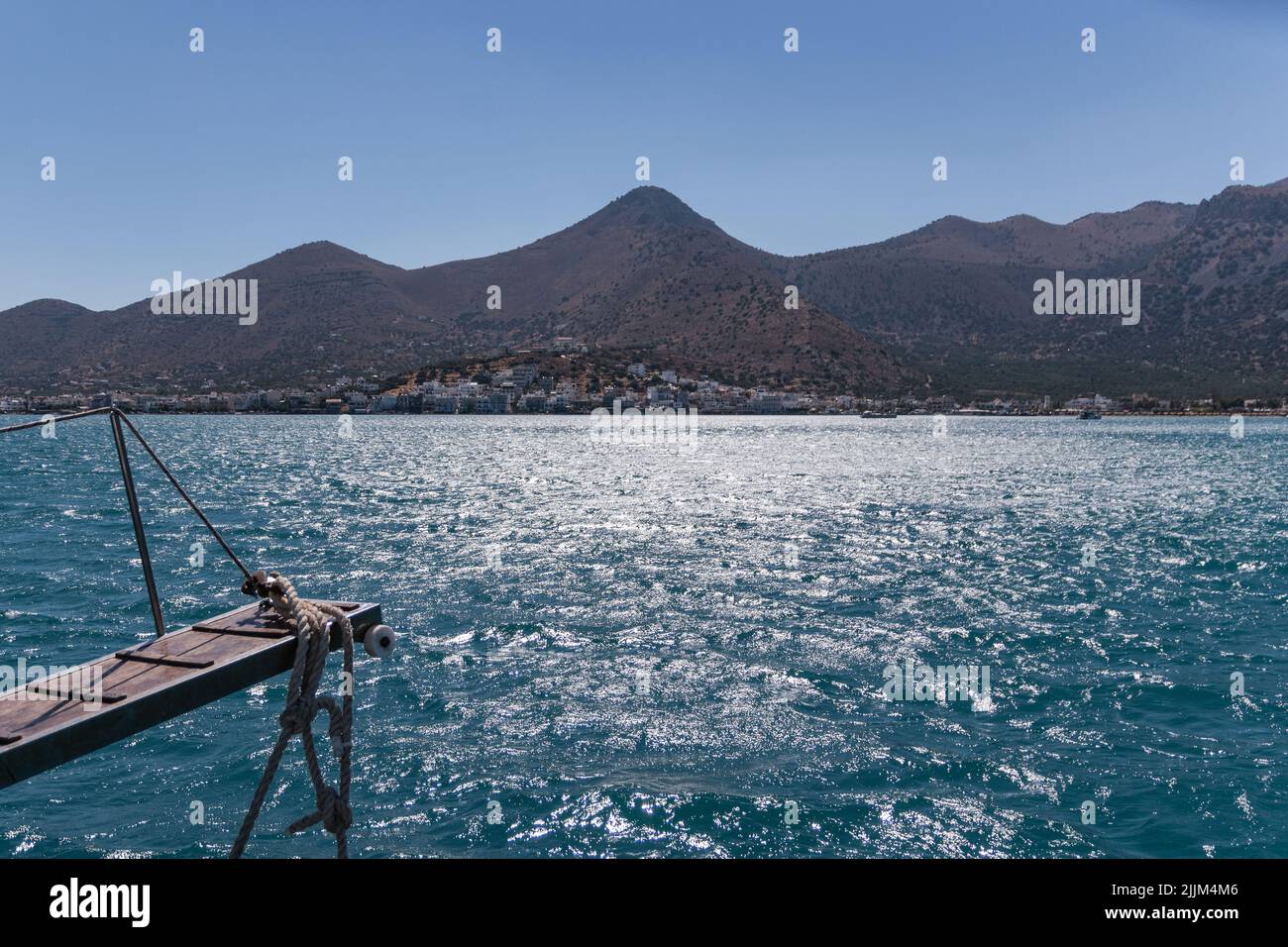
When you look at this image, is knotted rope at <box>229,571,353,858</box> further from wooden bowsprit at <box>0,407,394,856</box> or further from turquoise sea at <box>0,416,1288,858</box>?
turquoise sea at <box>0,416,1288,858</box>

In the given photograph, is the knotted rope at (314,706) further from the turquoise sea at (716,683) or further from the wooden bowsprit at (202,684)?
the turquoise sea at (716,683)

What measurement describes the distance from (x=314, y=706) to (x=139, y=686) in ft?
3.97

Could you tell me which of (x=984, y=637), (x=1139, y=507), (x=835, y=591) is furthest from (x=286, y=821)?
(x=1139, y=507)

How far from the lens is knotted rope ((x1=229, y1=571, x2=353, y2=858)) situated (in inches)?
247

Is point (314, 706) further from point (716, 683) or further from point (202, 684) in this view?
point (716, 683)

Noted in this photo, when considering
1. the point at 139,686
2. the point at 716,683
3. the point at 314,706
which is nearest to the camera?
the point at 139,686

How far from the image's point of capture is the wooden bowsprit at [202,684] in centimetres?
552

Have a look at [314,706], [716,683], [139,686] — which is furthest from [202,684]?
[716,683]

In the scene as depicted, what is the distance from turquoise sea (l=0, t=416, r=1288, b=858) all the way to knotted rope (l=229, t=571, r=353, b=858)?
16.3 ft

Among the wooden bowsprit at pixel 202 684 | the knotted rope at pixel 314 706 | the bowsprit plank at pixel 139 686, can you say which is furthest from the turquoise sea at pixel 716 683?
the bowsprit plank at pixel 139 686

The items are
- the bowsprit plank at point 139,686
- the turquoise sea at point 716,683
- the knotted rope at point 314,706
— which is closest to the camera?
the bowsprit plank at point 139,686

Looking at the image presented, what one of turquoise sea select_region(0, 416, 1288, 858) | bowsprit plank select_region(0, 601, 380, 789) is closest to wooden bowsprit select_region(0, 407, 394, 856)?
bowsprit plank select_region(0, 601, 380, 789)

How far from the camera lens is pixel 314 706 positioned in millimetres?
6477
